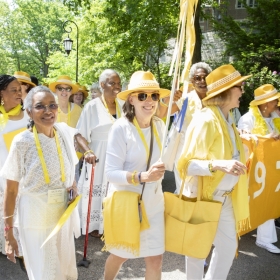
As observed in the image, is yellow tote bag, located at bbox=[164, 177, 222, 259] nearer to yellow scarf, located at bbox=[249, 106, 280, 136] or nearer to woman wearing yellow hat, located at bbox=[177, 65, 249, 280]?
woman wearing yellow hat, located at bbox=[177, 65, 249, 280]

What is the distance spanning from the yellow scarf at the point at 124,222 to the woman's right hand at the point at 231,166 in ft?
2.06

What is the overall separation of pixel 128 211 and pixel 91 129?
2286mm

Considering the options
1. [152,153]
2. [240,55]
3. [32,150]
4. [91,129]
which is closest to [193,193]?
[152,153]

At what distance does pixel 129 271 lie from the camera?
155 inches

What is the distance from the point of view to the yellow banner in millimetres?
4223

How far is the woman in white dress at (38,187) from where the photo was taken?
268 centimetres

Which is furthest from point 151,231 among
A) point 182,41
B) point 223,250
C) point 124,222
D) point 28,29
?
point 28,29

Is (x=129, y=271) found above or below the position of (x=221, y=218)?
below

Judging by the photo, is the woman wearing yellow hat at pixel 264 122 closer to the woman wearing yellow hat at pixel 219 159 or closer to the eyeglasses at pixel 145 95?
the woman wearing yellow hat at pixel 219 159

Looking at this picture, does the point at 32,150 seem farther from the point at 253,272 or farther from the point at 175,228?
the point at 253,272

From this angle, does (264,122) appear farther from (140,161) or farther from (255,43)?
(255,43)

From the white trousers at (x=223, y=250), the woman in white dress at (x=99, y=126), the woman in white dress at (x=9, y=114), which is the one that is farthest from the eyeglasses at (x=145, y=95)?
the woman in white dress at (x=99, y=126)

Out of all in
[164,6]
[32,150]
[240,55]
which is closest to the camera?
[32,150]

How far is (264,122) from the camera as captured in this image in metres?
4.66
